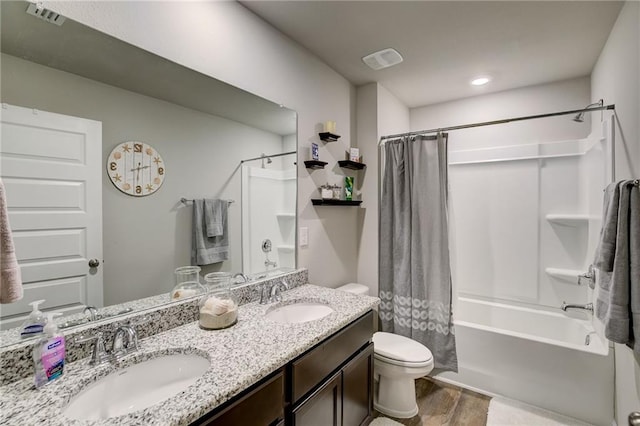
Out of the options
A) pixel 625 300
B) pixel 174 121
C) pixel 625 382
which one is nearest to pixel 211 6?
pixel 174 121

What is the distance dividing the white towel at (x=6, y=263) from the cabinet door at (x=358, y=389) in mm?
1289

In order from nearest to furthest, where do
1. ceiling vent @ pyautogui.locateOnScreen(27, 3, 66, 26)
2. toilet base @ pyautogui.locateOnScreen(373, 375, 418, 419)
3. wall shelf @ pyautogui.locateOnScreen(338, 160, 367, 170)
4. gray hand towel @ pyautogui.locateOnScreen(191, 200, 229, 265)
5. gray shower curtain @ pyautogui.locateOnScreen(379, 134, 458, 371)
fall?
1. ceiling vent @ pyautogui.locateOnScreen(27, 3, 66, 26)
2. gray hand towel @ pyautogui.locateOnScreen(191, 200, 229, 265)
3. toilet base @ pyautogui.locateOnScreen(373, 375, 418, 419)
4. gray shower curtain @ pyautogui.locateOnScreen(379, 134, 458, 371)
5. wall shelf @ pyautogui.locateOnScreen(338, 160, 367, 170)

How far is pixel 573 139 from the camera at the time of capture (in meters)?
2.54

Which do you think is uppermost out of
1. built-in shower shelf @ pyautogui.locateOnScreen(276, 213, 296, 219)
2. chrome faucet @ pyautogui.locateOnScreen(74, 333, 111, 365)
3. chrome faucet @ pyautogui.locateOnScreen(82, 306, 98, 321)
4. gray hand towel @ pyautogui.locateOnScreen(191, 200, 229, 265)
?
built-in shower shelf @ pyautogui.locateOnScreen(276, 213, 296, 219)

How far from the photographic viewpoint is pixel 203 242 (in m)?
1.47

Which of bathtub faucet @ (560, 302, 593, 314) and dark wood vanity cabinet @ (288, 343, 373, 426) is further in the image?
bathtub faucet @ (560, 302, 593, 314)

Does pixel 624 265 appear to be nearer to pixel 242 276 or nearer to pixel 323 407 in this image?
pixel 323 407

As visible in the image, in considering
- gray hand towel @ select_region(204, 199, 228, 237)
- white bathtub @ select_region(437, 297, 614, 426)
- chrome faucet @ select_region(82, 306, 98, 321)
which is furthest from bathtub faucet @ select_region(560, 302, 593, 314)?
chrome faucet @ select_region(82, 306, 98, 321)

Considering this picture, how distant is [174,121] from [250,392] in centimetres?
119

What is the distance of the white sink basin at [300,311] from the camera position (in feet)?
5.28

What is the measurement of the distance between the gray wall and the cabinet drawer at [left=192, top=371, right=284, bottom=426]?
660mm

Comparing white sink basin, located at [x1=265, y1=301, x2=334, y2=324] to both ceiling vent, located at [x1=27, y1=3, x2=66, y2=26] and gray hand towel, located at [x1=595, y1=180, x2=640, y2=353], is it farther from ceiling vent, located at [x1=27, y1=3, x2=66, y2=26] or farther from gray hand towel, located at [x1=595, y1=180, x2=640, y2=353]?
ceiling vent, located at [x1=27, y1=3, x2=66, y2=26]

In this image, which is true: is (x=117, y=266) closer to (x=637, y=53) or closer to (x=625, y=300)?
(x=625, y=300)

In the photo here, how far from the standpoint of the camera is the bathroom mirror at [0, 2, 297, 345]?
0.96 meters
